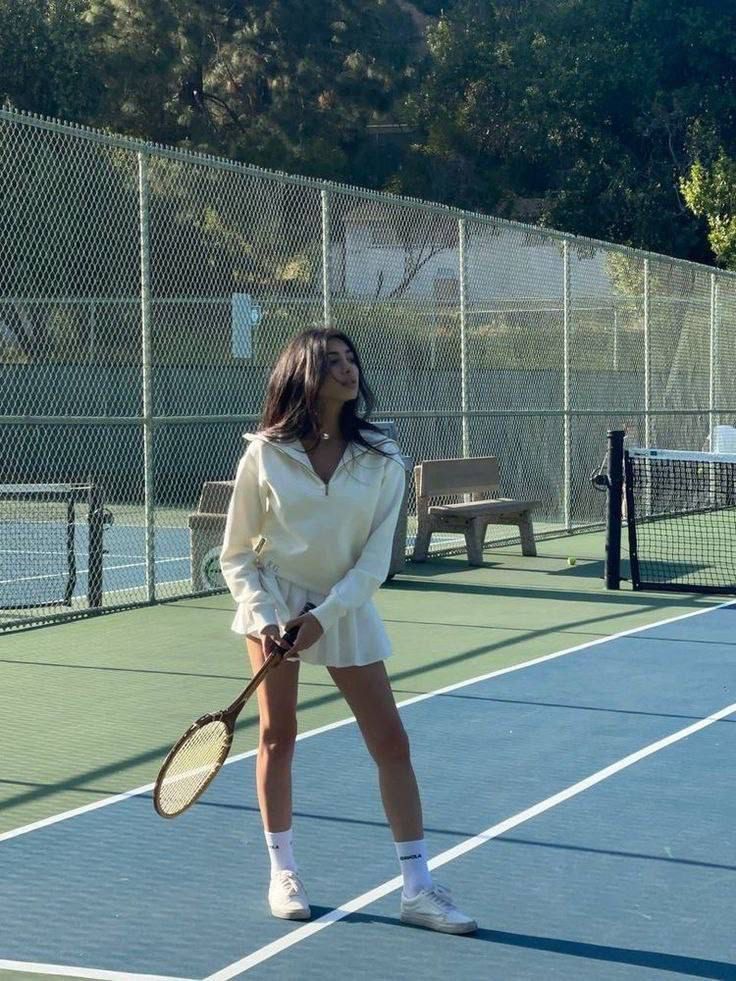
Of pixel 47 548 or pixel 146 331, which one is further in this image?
pixel 47 548

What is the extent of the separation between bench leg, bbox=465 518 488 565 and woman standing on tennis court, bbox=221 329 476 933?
9643 millimetres

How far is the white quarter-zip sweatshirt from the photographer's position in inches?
184

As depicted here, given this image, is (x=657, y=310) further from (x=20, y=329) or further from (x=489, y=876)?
(x=489, y=876)

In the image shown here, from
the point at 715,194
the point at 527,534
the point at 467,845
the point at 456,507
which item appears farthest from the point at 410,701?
the point at 715,194

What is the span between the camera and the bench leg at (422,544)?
14562 millimetres

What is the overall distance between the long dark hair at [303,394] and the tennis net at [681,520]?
8366 millimetres

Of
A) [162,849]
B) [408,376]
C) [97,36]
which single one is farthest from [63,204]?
[97,36]

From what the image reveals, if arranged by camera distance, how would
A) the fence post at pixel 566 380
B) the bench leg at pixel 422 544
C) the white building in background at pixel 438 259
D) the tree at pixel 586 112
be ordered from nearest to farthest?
the bench leg at pixel 422 544 → the white building in background at pixel 438 259 → the fence post at pixel 566 380 → the tree at pixel 586 112

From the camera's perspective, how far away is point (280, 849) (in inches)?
194

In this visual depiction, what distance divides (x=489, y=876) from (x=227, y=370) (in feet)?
41.4

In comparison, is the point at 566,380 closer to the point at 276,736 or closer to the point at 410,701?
the point at 410,701

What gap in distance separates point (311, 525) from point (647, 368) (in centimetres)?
1542

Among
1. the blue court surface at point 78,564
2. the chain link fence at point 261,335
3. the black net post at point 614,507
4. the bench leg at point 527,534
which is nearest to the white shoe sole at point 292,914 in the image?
the chain link fence at point 261,335

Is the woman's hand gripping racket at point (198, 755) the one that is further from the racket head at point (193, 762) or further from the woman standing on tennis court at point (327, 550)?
the woman standing on tennis court at point (327, 550)
